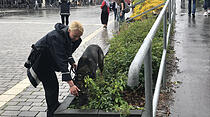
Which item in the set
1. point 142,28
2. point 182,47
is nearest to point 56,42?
point 182,47

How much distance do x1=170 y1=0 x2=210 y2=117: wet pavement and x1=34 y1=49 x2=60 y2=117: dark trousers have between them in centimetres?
165

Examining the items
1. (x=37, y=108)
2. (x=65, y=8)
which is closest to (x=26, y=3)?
(x=65, y=8)

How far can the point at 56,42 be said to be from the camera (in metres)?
3.87

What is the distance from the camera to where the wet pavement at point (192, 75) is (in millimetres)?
3742

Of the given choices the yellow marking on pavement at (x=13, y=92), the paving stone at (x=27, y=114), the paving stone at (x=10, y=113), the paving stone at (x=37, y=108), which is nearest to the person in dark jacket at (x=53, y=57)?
the paving stone at (x=27, y=114)

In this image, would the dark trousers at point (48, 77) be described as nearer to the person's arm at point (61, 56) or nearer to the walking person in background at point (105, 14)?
the person's arm at point (61, 56)

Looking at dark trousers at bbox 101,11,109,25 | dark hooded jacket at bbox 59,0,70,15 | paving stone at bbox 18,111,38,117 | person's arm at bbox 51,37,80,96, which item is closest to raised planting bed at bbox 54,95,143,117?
person's arm at bbox 51,37,80,96

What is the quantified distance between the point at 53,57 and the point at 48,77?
0.41 metres

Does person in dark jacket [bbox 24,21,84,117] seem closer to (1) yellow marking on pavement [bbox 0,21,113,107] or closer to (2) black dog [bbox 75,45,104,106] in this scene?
(2) black dog [bbox 75,45,104,106]

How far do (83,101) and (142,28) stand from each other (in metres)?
4.40

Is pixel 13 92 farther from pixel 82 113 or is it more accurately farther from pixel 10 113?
pixel 82 113

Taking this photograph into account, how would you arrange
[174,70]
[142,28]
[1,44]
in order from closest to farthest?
[174,70] < [142,28] < [1,44]

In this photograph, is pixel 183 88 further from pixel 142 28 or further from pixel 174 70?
pixel 142 28

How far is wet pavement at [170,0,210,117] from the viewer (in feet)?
12.3
